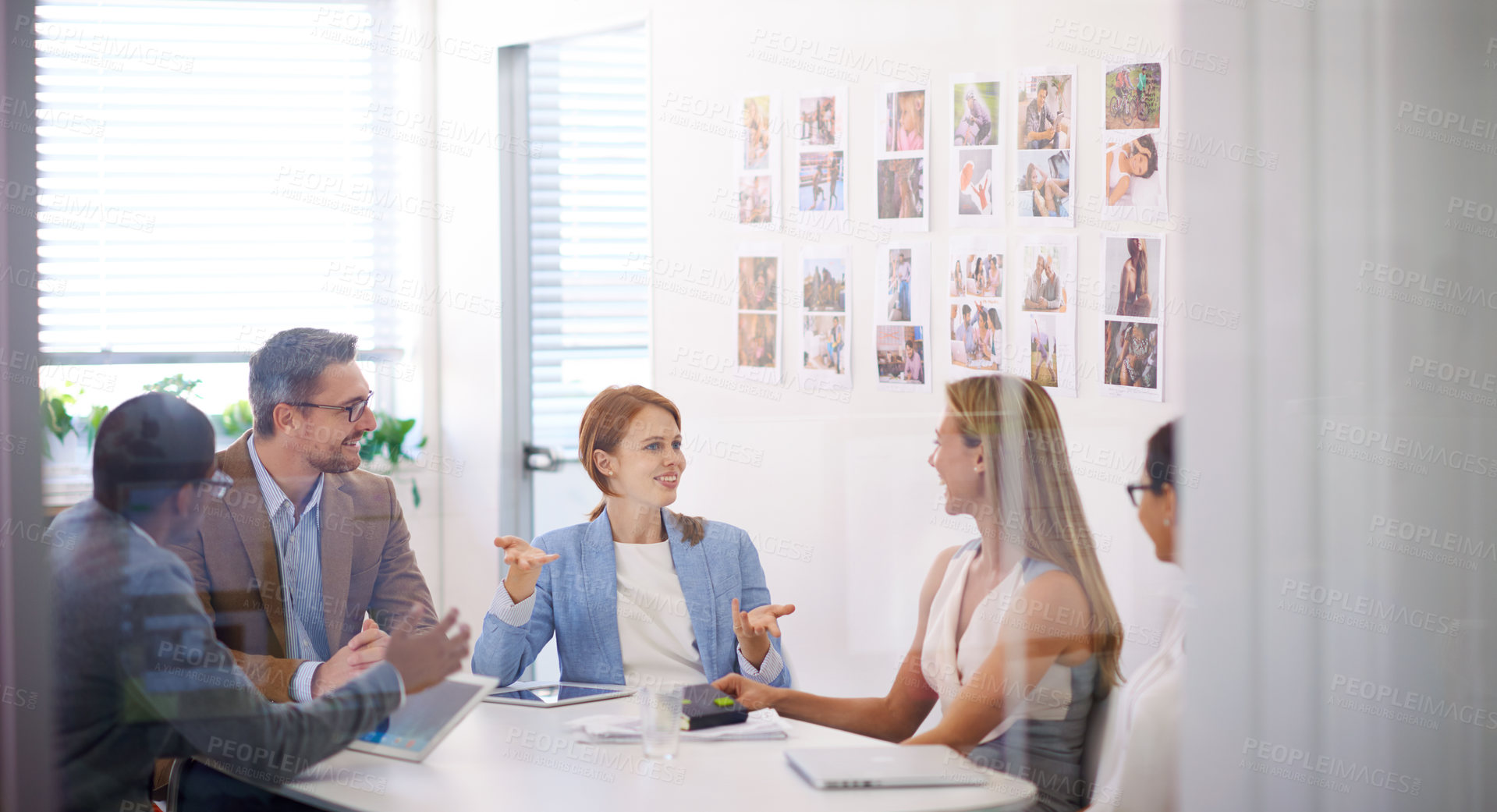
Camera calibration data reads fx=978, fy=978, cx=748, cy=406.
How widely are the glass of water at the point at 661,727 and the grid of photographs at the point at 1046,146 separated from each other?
1026 mm

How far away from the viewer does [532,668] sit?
A: 5.37 feet

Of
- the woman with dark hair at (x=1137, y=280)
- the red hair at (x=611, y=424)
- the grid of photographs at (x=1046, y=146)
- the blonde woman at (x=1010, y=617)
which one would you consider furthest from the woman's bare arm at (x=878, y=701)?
the grid of photographs at (x=1046, y=146)

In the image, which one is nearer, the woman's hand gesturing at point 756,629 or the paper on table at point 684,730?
the paper on table at point 684,730

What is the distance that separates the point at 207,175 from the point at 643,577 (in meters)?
0.92

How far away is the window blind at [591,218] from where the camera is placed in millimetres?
1708

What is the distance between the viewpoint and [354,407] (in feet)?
4.90

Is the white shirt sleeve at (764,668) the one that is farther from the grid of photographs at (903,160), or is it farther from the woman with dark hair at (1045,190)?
the woman with dark hair at (1045,190)

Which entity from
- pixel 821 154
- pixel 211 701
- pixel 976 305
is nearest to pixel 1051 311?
pixel 976 305

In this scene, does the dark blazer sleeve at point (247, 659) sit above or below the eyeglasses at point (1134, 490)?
below

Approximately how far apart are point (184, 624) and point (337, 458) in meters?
0.30

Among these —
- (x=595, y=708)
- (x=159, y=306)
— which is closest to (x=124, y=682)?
(x=159, y=306)

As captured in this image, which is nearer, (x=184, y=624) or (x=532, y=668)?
(x=184, y=624)

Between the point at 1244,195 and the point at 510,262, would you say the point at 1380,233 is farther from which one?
the point at 510,262

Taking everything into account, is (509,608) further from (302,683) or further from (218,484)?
(218,484)
